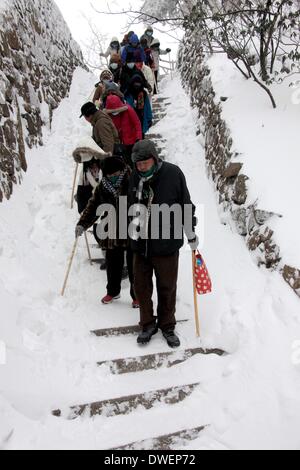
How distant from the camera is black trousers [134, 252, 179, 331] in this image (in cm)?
354

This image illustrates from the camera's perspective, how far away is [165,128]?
8.34 metres

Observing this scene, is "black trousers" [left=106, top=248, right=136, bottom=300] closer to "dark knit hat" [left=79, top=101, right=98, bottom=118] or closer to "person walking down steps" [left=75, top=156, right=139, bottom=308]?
A: "person walking down steps" [left=75, top=156, right=139, bottom=308]

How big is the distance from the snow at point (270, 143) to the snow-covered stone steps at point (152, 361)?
135cm

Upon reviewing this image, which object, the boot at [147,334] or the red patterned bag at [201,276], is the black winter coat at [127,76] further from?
the boot at [147,334]

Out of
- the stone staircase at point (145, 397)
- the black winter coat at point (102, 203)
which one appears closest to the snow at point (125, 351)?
the stone staircase at point (145, 397)

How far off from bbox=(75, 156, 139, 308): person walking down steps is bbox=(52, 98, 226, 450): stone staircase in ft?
2.00

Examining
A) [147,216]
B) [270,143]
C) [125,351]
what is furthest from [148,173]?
[270,143]

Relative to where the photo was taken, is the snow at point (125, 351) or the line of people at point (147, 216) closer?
the snow at point (125, 351)

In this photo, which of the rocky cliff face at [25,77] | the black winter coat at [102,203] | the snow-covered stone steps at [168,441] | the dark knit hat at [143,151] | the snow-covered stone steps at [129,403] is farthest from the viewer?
the rocky cliff face at [25,77]

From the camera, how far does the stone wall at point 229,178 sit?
13.8ft

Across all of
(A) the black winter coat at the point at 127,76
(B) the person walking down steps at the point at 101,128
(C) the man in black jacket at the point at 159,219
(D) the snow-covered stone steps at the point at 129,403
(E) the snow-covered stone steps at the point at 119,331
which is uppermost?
(A) the black winter coat at the point at 127,76

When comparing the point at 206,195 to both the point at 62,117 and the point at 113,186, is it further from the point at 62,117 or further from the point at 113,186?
the point at 62,117

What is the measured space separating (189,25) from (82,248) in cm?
418

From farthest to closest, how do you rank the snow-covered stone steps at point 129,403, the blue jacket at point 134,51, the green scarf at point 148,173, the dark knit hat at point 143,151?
the blue jacket at point 134,51, the green scarf at point 148,173, the dark knit hat at point 143,151, the snow-covered stone steps at point 129,403
